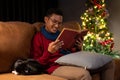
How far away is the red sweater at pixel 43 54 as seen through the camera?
268 centimetres

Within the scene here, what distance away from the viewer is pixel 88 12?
16.1ft

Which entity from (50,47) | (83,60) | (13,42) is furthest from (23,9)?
(83,60)

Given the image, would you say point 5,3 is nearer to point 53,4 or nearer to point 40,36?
point 53,4

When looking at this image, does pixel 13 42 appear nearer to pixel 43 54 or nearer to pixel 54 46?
pixel 43 54

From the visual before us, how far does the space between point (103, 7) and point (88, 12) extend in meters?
0.27

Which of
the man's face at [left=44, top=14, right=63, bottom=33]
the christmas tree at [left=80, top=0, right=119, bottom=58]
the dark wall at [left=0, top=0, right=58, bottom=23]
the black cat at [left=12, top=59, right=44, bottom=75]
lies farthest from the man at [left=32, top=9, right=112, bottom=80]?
the christmas tree at [left=80, top=0, right=119, bottom=58]

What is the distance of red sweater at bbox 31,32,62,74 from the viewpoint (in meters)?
2.68

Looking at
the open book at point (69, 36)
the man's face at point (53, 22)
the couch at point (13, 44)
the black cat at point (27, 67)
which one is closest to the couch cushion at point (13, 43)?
the couch at point (13, 44)

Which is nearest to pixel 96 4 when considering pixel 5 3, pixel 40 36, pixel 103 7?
pixel 103 7

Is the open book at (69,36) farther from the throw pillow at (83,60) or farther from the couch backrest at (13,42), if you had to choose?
the couch backrest at (13,42)

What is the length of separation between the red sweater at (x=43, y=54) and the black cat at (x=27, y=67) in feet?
0.38

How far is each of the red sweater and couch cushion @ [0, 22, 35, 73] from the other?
8 centimetres

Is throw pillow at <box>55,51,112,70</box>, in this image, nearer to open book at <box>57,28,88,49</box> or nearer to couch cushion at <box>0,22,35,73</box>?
open book at <box>57,28,88,49</box>

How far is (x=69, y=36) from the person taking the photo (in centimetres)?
272
